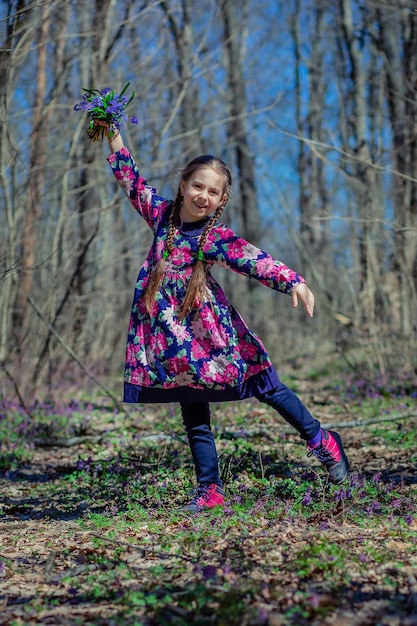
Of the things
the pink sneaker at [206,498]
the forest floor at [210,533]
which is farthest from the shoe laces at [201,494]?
the forest floor at [210,533]

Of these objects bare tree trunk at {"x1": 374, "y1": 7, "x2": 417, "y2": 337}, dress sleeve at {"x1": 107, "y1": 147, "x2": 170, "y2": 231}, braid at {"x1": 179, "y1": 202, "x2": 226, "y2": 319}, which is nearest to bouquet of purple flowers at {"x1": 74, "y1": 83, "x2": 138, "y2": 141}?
dress sleeve at {"x1": 107, "y1": 147, "x2": 170, "y2": 231}

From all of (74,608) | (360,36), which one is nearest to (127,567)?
(74,608)

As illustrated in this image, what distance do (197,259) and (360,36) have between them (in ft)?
24.9

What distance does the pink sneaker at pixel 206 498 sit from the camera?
3.51m

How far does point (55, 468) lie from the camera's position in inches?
201

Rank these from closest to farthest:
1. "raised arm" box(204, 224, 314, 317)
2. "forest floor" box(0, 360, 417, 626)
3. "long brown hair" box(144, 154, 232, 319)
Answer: "forest floor" box(0, 360, 417, 626)
"raised arm" box(204, 224, 314, 317)
"long brown hair" box(144, 154, 232, 319)

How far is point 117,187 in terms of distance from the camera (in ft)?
30.5

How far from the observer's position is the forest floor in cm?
233

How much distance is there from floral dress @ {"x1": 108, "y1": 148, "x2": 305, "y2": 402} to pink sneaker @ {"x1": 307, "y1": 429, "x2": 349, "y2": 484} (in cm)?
46

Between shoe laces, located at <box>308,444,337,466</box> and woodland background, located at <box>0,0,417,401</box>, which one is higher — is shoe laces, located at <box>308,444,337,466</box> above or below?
below

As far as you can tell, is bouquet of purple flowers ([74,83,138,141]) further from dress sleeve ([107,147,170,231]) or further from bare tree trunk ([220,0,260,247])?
bare tree trunk ([220,0,260,247])

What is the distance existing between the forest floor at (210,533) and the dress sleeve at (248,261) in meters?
1.04

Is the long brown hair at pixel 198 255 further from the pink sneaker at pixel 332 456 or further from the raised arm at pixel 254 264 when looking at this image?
the pink sneaker at pixel 332 456

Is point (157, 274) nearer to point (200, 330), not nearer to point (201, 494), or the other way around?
point (200, 330)
